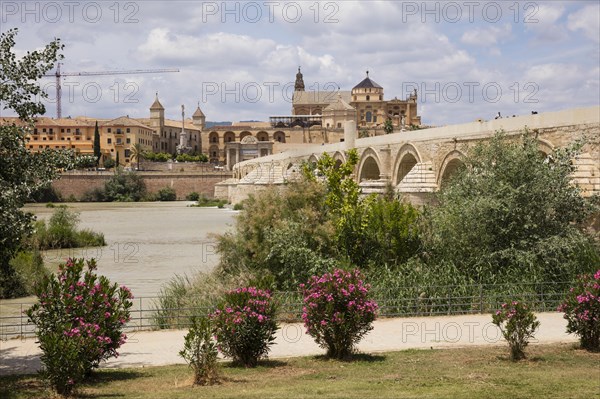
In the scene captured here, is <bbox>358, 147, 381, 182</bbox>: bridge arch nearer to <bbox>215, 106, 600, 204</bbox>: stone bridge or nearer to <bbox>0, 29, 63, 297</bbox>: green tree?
<bbox>215, 106, 600, 204</bbox>: stone bridge

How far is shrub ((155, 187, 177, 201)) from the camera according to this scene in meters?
81.4

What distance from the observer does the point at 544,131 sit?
18203mm

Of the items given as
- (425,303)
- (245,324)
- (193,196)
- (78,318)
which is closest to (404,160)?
(425,303)

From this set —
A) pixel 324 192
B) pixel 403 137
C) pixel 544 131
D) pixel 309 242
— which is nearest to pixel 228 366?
pixel 309 242

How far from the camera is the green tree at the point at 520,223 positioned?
1459cm

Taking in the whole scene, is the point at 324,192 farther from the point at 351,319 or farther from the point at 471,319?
the point at 351,319

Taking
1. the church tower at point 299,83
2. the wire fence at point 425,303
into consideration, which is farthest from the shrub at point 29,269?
the church tower at point 299,83

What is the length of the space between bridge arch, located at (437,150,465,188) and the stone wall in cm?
5995

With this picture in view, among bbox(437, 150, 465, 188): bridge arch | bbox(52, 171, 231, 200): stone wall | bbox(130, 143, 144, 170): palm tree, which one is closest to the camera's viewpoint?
bbox(437, 150, 465, 188): bridge arch

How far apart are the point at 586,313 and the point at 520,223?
17.6 feet

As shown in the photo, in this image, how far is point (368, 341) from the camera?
36.6 feet

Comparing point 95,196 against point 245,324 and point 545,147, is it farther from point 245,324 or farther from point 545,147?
point 245,324

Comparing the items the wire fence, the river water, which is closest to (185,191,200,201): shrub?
the river water

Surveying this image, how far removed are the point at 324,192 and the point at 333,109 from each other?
87.1 m
